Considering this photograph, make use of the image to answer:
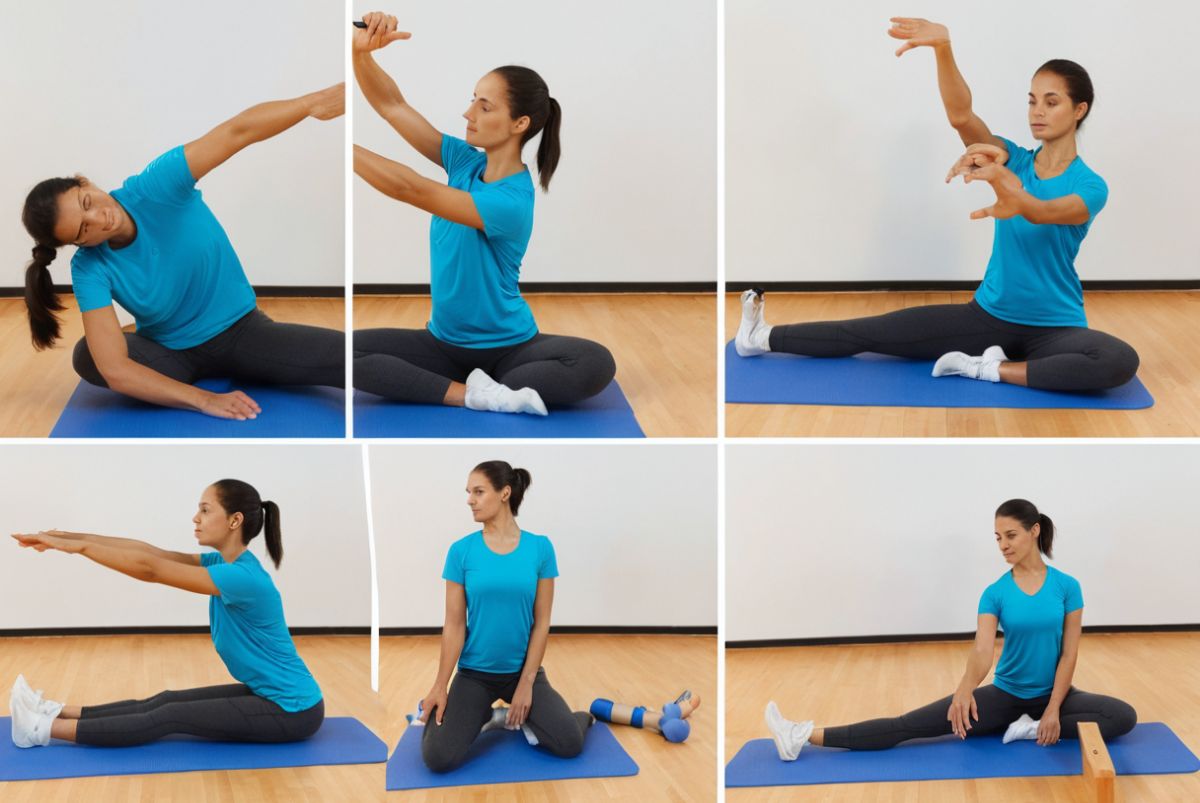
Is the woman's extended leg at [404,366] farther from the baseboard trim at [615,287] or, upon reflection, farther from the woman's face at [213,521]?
the baseboard trim at [615,287]

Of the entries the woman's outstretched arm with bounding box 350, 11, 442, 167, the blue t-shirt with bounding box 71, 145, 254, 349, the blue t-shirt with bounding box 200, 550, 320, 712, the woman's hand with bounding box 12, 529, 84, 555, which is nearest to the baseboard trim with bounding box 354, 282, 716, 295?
the woman's outstretched arm with bounding box 350, 11, 442, 167

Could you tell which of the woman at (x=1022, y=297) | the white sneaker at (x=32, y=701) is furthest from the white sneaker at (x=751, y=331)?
the white sneaker at (x=32, y=701)

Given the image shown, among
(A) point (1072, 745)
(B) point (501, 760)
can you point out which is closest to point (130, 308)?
(B) point (501, 760)

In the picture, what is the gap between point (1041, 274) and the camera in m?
2.86

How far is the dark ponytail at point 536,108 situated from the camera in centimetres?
264

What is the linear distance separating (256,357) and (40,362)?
545mm

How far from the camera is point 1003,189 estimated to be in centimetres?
258

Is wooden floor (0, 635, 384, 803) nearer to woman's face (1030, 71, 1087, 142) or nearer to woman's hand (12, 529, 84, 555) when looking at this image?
woman's hand (12, 529, 84, 555)

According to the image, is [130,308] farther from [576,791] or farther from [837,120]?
[837,120]

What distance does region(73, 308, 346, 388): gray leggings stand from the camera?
2.71 metres

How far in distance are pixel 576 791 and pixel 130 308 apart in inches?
56.1

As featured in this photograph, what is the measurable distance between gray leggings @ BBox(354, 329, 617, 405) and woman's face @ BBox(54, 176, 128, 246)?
0.57m

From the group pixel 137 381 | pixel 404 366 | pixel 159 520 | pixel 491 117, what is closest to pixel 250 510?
pixel 137 381

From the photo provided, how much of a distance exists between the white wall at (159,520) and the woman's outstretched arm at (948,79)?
5.57 feet
